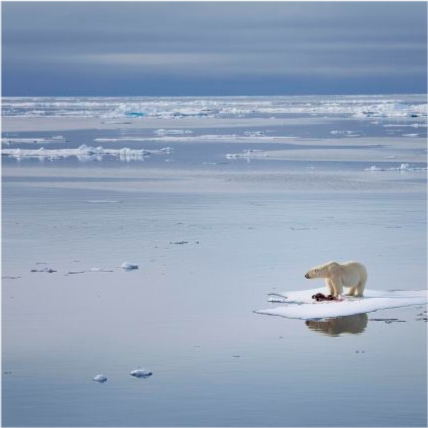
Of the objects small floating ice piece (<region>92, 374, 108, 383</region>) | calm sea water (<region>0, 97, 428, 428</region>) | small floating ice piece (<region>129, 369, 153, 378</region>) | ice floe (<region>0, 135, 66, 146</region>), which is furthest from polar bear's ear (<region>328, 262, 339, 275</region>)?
ice floe (<region>0, 135, 66, 146</region>)

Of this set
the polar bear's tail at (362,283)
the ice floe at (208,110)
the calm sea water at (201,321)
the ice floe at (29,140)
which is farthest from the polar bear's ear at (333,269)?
the ice floe at (208,110)

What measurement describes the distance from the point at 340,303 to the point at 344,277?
0.42m

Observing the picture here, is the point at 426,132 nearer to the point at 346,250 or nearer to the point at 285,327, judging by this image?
the point at 346,250

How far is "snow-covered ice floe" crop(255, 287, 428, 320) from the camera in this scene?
9039 millimetres

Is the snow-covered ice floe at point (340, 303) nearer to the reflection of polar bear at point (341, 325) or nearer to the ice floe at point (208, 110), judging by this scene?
the reflection of polar bear at point (341, 325)

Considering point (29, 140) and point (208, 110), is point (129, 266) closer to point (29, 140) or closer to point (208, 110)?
point (29, 140)

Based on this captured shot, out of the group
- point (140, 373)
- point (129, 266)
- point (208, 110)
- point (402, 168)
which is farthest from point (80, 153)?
point (208, 110)

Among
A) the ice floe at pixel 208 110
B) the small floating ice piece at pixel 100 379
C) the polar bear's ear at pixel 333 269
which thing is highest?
the ice floe at pixel 208 110

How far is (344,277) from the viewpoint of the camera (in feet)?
32.1

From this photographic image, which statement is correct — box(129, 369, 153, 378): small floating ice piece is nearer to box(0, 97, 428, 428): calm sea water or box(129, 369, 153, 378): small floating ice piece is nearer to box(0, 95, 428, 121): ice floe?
box(0, 97, 428, 428): calm sea water

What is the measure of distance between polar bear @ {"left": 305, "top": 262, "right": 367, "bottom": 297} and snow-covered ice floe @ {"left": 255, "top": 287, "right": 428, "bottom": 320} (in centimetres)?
10

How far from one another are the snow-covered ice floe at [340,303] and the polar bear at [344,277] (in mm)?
103

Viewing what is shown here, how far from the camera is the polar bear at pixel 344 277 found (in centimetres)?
973

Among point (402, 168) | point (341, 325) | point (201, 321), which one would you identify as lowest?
point (341, 325)
